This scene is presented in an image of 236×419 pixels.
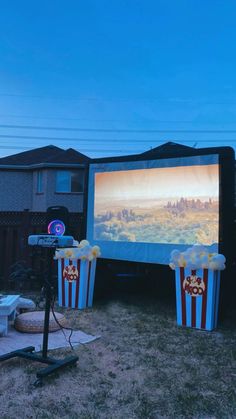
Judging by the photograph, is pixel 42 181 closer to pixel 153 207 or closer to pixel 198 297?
pixel 153 207

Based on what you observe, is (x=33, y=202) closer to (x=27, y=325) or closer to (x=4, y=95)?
(x=4, y=95)

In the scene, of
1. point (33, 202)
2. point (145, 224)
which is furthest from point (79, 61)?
point (145, 224)

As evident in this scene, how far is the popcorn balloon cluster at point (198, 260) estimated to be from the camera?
4.12m

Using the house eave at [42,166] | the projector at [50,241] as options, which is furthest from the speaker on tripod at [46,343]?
the house eave at [42,166]

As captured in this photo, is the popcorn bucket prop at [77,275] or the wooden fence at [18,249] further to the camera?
the wooden fence at [18,249]

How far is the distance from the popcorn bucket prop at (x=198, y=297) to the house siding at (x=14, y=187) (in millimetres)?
14339

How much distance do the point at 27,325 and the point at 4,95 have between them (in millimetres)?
13582

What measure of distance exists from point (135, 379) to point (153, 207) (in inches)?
112

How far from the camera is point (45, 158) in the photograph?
733 inches

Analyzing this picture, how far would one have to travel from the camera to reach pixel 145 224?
5324 millimetres

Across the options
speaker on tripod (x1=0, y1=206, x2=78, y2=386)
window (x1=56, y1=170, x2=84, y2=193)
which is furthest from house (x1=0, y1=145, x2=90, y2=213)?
speaker on tripod (x1=0, y1=206, x2=78, y2=386)

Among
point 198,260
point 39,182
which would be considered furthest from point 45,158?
point 198,260

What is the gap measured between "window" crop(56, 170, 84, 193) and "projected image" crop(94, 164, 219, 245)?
10777 mm

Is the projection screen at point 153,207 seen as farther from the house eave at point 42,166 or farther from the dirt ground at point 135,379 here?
the house eave at point 42,166
